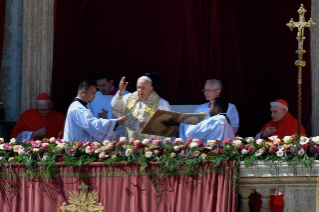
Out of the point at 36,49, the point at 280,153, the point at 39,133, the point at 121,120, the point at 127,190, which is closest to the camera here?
the point at 280,153

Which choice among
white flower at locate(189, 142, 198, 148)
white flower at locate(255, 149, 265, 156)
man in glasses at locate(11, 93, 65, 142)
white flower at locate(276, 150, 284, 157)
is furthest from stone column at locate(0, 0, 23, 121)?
white flower at locate(276, 150, 284, 157)

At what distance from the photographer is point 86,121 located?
700cm

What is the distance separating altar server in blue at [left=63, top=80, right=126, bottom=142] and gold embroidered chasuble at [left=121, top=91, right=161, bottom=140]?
304 mm

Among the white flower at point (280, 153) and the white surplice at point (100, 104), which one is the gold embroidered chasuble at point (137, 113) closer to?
the white surplice at point (100, 104)

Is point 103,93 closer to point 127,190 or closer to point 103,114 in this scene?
point 103,114

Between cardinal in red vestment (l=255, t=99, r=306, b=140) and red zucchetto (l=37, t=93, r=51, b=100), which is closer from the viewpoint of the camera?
cardinal in red vestment (l=255, t=99, r=306, b=140)

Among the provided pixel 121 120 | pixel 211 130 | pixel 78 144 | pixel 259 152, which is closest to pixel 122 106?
pixel 121 120

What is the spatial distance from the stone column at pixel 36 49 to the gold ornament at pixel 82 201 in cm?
281

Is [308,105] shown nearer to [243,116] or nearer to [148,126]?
[243,116]

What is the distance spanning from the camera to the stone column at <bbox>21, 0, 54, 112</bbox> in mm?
8727

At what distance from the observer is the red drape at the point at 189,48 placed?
344 inches

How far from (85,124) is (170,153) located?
4.38 feet

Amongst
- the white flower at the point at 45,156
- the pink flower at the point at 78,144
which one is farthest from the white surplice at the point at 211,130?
the white flower at the point at 45,156

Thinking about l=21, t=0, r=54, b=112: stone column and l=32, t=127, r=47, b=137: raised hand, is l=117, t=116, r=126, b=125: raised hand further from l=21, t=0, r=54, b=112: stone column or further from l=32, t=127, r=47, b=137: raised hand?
l=21, t=0, r=54, b=112: stone column
